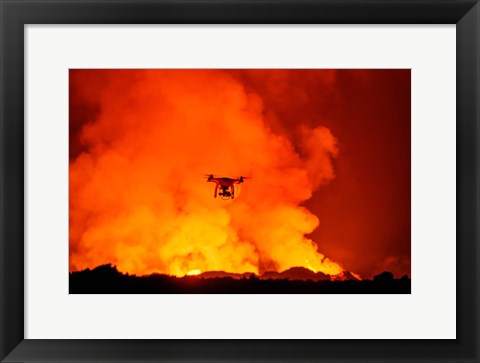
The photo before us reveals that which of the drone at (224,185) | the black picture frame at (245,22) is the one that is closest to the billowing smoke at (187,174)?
the drone at (224,185)

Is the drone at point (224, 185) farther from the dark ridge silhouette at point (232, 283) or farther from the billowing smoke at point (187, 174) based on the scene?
the dark ridge silhouette at point (232, 283)

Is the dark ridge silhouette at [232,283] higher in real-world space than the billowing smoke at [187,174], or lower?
lower

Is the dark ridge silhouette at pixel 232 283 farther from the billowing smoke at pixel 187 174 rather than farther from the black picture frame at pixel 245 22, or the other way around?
the black picture frame at pixel 245 22

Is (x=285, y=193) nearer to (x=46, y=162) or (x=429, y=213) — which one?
(x=429, y=213)

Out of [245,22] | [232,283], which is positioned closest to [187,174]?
[232,283]

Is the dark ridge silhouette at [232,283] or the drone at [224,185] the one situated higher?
the drone at [224,185]
